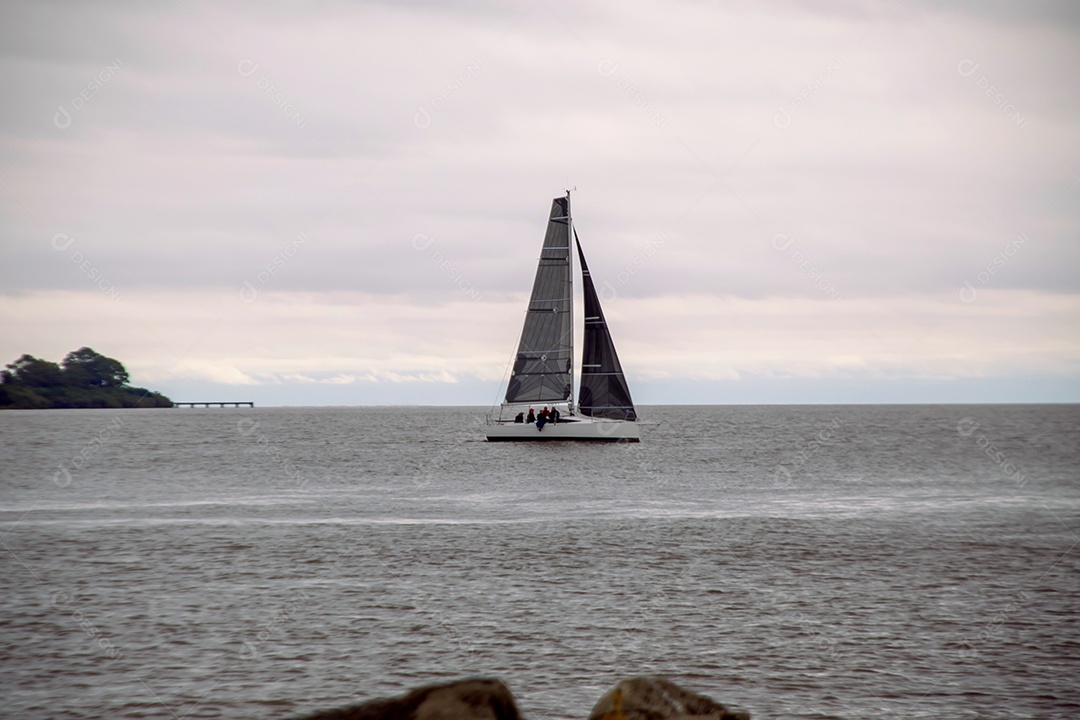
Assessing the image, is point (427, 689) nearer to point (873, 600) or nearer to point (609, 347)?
point (873, 600)

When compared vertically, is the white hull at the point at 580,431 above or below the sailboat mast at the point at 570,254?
below

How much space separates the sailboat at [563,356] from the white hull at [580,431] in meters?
0.08

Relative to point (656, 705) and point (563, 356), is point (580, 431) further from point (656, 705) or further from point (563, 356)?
point (656, 705)

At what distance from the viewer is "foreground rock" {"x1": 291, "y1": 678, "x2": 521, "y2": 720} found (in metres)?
8.61

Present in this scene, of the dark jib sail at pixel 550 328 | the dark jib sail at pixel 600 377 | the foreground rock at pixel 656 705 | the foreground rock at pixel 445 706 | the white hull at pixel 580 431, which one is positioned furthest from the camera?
the dark jib sail at pixel 550 328

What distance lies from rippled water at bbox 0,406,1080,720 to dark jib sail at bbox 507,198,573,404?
80.5 feet

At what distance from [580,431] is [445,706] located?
6079 cm

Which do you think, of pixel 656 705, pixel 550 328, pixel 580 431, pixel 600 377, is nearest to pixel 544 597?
pixel 656 705

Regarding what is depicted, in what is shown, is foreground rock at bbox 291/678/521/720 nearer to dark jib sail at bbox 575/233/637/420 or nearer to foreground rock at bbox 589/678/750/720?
foreground rock at bbox 589/678/750/720

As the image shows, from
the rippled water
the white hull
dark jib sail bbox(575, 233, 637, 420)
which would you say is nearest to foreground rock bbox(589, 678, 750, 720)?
the rippled water

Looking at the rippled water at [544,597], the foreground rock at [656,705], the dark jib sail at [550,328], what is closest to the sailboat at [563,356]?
the dark jib sail at [550,328]

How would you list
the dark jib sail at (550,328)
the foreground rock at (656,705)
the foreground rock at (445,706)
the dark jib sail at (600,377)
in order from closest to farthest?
the foreground rock at (445,706), the foreground rock at (656,705), the dark jib sail at (600,377), the dark jib sail at (550,328)

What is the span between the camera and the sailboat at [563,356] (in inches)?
2790

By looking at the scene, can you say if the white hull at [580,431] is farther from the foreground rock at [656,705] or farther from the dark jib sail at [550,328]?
the foreground rock at [656,705]
